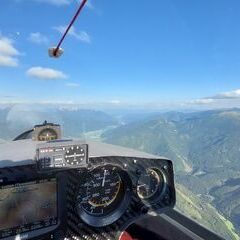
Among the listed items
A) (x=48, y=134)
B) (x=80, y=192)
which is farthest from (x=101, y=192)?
(x=48, y=134)

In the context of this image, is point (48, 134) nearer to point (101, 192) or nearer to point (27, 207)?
point (101, 192)

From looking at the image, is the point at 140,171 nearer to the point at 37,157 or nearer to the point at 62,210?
the point at 62,210

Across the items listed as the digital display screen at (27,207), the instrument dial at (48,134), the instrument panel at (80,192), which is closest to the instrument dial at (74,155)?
the instrument panel at (80,192)

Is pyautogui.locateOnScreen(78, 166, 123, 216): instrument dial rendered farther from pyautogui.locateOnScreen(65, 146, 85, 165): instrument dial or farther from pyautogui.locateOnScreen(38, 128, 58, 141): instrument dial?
pyautogui.locateOnScreen(38, 128, 58, 141): instrument dial

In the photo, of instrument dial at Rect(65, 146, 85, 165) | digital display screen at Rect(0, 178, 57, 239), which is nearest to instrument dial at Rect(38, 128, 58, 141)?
digital display screen at Rect(0, 178, 57, 239)

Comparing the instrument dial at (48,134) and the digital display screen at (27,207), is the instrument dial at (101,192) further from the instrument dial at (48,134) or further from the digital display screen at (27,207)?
the instrument dial at (48,134)

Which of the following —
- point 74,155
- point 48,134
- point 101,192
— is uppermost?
point 74,155
